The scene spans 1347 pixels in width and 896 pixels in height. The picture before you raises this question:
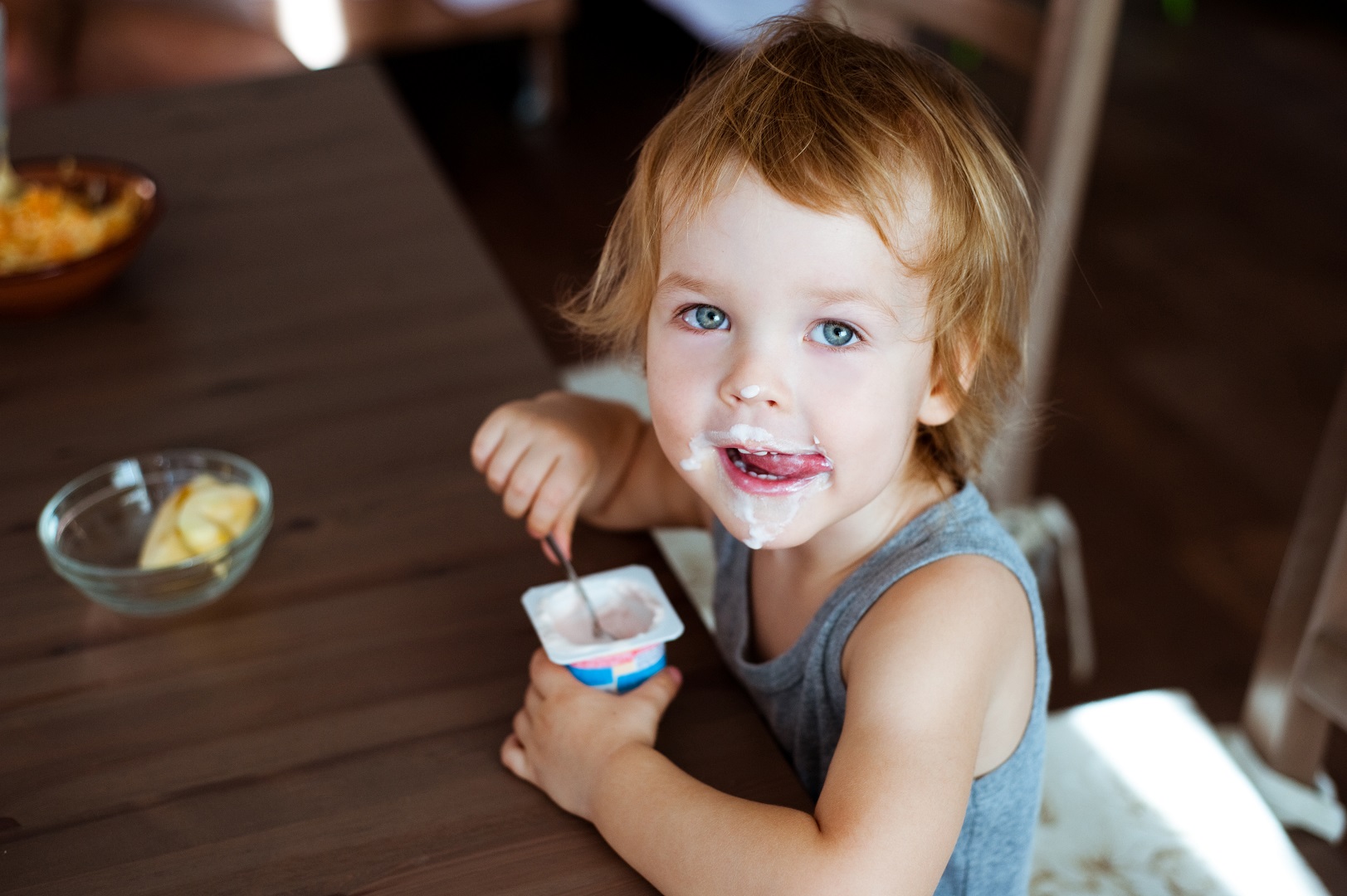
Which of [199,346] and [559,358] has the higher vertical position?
[199,346]

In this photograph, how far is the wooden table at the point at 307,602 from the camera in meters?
0.73

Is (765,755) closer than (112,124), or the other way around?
(765,755)

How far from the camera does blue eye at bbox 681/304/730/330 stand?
77 cm

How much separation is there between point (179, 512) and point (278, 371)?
24cm

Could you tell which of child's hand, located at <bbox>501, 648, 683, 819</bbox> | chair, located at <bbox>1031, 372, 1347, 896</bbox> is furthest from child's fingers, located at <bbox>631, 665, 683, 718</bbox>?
chair, located at <bbox>1031, 372, 1347, 896</bbox>

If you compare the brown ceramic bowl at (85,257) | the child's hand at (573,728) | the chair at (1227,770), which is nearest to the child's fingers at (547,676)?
the child's hand at (573,728)

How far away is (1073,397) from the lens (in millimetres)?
2605

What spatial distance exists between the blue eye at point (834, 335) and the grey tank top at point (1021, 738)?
0.17 m

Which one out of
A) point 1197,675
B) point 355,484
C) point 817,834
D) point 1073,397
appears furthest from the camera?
point 1073,397

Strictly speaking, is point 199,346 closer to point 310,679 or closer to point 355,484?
point 355,484

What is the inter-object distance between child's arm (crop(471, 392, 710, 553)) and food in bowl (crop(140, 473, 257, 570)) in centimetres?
17

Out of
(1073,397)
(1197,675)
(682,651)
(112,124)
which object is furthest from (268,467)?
(1073,397)

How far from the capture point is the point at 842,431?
0.76 meters

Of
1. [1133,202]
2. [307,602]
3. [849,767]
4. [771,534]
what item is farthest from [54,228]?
[1133,202]
